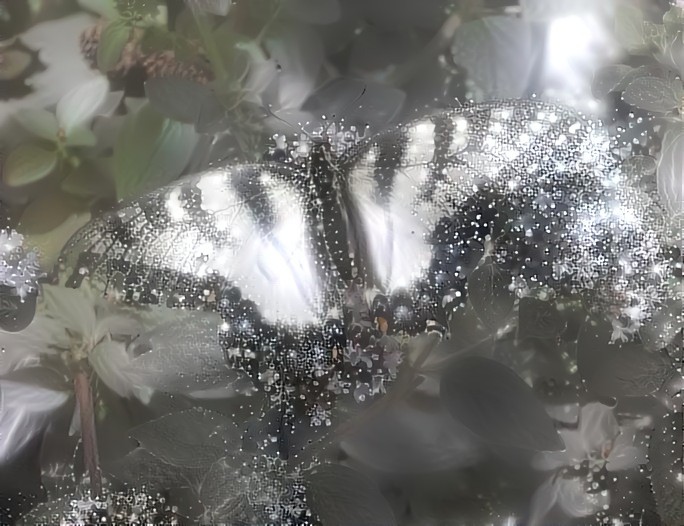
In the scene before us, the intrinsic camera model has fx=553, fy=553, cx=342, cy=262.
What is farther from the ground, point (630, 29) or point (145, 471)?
point (630, 29)

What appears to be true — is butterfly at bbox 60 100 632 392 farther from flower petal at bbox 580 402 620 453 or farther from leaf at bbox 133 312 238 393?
flower petal at bbox 580 402 620 453

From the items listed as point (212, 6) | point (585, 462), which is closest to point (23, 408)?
point (212, 6)

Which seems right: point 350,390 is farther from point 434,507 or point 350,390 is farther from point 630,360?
point 630,360

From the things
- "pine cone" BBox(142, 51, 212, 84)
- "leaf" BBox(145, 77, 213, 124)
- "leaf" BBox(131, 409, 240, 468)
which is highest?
"pine cone" BBox(142, 51, 212, 84)

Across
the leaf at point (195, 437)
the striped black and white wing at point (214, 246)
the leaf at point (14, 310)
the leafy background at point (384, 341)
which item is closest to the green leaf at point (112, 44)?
the leafy background at point (384, 341)

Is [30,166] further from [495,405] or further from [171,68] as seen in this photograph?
[495,405]

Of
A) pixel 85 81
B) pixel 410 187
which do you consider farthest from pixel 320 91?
pixel 85 81

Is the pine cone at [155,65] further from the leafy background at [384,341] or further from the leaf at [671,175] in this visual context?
the leaf at [671,175]

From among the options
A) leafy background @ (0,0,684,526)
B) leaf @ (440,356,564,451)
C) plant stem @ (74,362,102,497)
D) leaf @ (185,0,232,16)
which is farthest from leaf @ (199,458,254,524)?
leaf @ (185,0,232,16)
